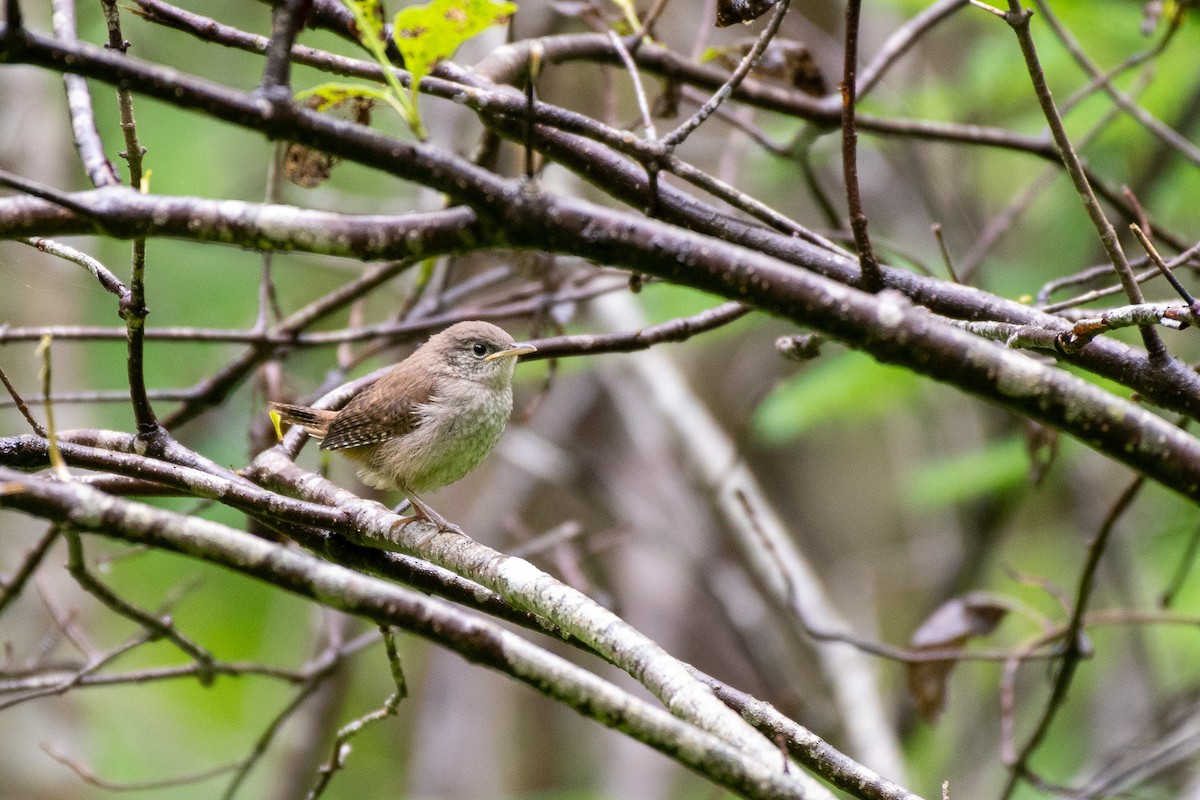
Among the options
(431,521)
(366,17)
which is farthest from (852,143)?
(431,521)

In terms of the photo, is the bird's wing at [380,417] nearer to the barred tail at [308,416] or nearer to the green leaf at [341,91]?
the barred tail at [308,416]

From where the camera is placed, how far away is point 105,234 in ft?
5.61

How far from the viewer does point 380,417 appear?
14.0 feet

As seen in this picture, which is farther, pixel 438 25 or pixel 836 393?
pixel 836 393

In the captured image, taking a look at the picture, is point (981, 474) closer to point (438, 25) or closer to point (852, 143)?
point (852, 143)

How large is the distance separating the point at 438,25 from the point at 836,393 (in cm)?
379

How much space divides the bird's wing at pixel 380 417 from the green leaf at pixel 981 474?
9.14 feet

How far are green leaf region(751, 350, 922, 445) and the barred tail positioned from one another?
2.27 meters

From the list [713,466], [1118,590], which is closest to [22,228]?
[713,466]

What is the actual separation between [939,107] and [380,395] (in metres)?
4.08

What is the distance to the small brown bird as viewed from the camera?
414 cm

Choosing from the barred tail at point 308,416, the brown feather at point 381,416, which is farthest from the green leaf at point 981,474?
the barred tail at point 308,416

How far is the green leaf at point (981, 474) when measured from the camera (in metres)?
5.29

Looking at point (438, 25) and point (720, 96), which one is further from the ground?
point (720, 96)
